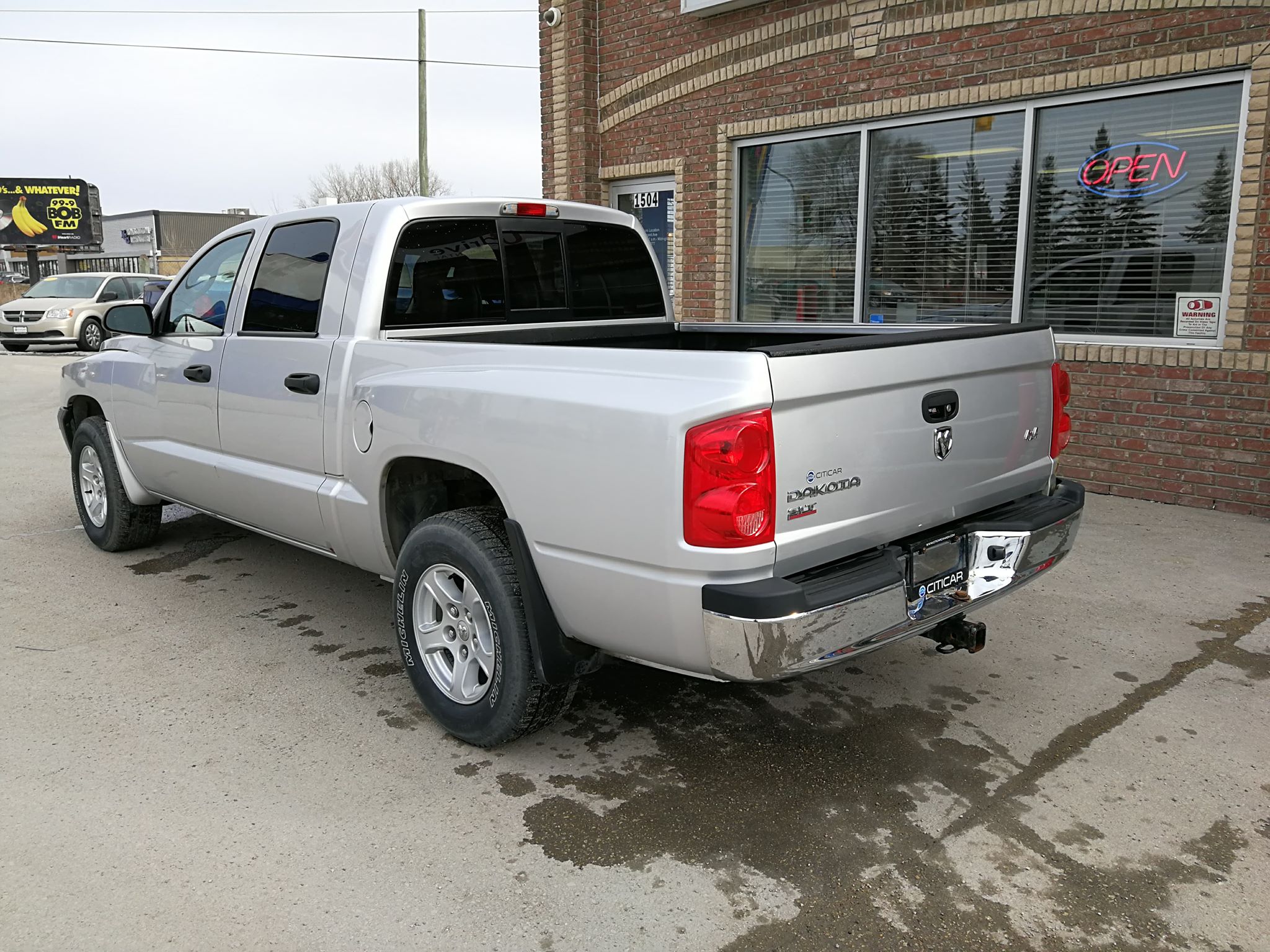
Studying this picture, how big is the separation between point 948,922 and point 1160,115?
625 centimetres

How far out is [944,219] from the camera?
8.24m

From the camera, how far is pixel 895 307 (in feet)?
28.5

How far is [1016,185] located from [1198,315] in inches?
64.3

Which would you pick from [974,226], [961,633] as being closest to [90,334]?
[974,226]

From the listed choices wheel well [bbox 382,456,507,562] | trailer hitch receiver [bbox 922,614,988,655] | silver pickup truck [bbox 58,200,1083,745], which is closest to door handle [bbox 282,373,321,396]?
silver pickup truck [bbox 58,200,1083,745]

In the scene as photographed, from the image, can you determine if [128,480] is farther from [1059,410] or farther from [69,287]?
[69,287]

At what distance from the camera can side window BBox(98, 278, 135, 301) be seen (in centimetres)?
2161

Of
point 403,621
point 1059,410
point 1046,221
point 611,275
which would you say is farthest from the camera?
point 1046,221

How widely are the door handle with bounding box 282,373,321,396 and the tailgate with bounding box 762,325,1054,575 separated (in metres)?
2.02

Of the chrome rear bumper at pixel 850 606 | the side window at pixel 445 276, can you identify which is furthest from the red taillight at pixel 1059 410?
the side window at pixel 445 276

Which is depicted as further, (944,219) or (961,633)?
(944,219)

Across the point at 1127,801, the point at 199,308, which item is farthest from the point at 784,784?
the point at 199,308

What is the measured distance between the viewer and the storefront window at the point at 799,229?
8.90m

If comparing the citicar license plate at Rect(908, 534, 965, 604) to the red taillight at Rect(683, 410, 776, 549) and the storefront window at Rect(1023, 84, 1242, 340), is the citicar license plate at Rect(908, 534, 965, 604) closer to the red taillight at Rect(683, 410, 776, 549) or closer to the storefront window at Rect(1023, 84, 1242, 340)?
the red taillight at Rect(683, 410, 776, 549)
